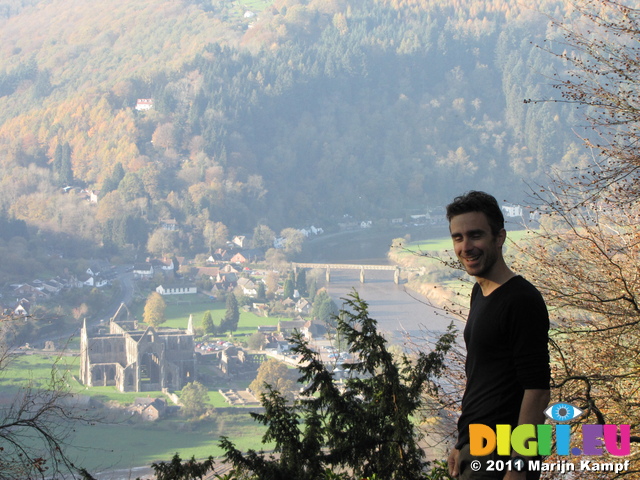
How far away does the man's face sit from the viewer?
57.6 inches

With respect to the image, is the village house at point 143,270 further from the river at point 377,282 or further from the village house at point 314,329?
the village house at point 314,329

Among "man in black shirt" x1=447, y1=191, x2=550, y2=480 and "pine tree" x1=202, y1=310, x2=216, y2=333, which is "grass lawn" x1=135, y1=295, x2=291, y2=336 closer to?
"pine tree" x1=202, y1=310, x2=216, y2=333

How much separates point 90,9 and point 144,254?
42691 millimetres

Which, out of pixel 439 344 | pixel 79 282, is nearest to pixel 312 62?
pixel 79 282

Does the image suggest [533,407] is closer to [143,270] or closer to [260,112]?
[143,270]

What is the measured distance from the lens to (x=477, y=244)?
4.83 feet

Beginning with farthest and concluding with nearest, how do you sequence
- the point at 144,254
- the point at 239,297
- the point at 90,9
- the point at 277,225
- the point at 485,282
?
the point at 90,9
the point at 277,225
the point at 144,254
the point at 239,297
the point at 485,282

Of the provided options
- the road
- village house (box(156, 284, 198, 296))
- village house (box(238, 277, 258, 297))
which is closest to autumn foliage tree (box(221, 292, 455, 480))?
the road

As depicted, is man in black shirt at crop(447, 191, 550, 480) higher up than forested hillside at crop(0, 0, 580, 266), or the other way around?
forested hillside at crop(0, 0, 580, 266)

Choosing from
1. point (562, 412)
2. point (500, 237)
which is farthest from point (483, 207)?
point (562, 412)

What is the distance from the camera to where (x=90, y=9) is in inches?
2753

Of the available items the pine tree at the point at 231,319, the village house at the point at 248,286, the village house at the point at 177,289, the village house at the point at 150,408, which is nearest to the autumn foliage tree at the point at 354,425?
the village house at the point at 150,408

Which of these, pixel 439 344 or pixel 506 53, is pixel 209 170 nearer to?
pixel 506 53

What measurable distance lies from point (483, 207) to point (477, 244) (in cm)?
7
